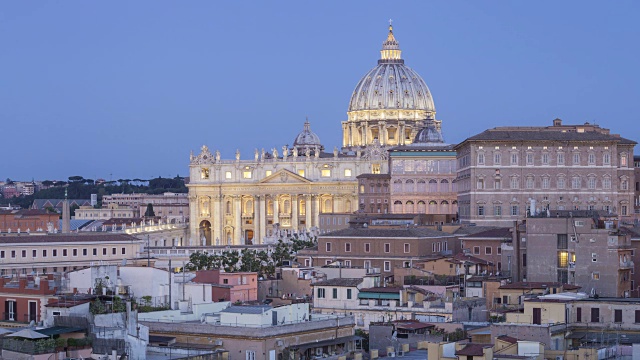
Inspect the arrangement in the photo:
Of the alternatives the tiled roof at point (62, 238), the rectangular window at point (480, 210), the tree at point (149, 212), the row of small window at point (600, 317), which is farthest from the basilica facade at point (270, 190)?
the row of small window at point (600, 317)

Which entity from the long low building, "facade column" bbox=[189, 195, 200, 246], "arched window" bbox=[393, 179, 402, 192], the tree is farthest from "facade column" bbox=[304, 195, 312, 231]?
the long low building

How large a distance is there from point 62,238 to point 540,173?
2947 centimetres

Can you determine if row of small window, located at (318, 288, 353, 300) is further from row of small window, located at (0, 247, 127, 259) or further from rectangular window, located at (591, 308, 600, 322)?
row of small window, located at (0, 247, 127, 259)

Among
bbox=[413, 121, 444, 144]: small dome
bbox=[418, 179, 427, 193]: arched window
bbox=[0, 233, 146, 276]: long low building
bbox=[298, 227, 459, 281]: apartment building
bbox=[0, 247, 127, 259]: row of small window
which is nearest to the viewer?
bbox=[298, 227, 459, 281]: apartment building

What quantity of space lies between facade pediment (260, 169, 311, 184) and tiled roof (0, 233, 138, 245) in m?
69.1

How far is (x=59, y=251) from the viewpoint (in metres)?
87.3

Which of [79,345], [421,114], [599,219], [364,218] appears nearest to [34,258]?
[364,218]

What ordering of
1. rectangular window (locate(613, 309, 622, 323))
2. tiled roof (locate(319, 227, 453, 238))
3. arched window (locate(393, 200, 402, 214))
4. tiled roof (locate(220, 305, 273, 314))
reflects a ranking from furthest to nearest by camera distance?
arched window (locate(393, 200, 402, 214))
tiled roof (locate(319, 227, 453, 238))
rectangular window (locate(613, 309, 622, 323))
tiled roof (locate(220, 305, 273, 314))

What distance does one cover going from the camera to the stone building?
323 feet

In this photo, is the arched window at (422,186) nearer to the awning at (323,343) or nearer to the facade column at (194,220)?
the facade column at (194,220)

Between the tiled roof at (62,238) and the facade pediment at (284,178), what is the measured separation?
6912cm

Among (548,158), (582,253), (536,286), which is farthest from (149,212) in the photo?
(536,286)

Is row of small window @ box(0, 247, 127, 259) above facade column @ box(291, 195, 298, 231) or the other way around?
the other way around

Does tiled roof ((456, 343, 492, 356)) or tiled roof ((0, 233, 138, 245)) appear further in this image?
tiled roof ((0, 233, 138, 245))
